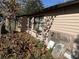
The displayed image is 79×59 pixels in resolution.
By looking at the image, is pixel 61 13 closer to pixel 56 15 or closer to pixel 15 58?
pixel 56 15

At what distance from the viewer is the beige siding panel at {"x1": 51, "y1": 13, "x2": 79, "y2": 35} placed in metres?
8.16

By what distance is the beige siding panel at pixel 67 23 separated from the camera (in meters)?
8.16

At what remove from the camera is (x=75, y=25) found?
26.8 feet

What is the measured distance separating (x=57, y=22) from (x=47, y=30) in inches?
81.2

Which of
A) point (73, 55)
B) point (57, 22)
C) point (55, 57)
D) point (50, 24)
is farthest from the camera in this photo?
point (50, 24)

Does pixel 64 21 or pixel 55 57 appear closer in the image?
pixel 55 57

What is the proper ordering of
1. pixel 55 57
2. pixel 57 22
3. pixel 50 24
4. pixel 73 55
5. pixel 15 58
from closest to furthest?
1. pixel 73 55
2. pixel 15 58
3. pixel 55 57
4. pixel 57 22
5. pixel 50 24

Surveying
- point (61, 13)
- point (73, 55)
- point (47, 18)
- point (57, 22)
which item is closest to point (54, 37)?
point (57, 22)

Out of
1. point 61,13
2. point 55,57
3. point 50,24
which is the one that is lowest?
point 55,57

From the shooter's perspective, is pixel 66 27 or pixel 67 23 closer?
pixel 67 23

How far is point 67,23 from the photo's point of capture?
30.6 feet

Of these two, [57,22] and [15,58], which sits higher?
[57,22]

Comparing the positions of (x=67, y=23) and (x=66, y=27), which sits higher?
(x=67, y=23)

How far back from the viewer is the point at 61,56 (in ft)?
29.0
